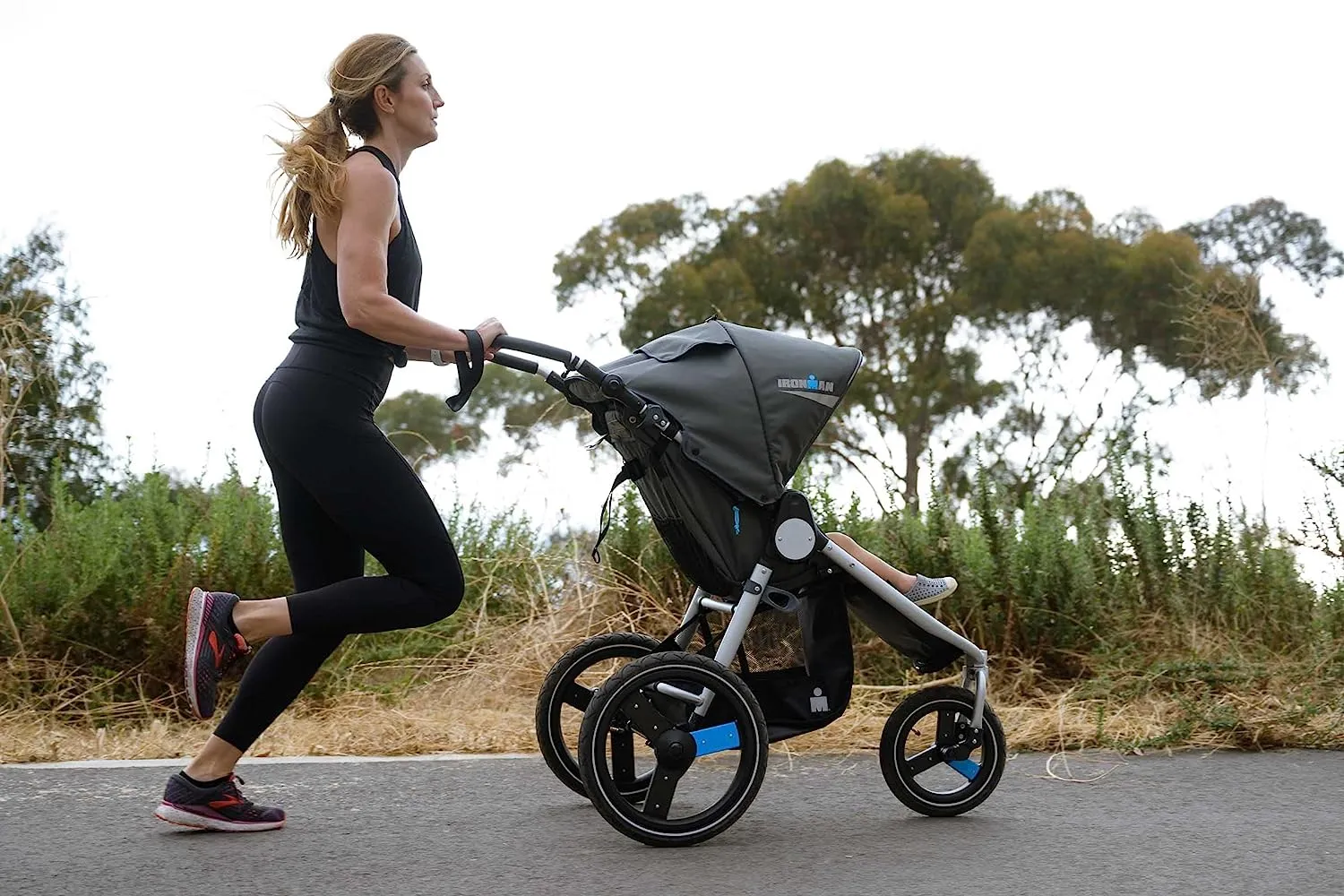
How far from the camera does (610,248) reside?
30.3 meters

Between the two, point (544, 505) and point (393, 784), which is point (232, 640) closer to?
point (393, 784)

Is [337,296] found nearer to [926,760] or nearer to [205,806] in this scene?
[205,806]

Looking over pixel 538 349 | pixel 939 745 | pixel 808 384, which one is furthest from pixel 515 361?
pixel 939 745

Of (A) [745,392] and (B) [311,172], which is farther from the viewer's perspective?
(A) [745,392]

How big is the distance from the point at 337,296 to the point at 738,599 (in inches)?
50.8

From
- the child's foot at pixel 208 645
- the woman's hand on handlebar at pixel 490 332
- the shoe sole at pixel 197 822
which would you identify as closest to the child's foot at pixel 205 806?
the shoe sole at pixel 197 822

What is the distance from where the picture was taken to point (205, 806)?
12.5 feet

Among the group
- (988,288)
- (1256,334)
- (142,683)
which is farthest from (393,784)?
(988,288)

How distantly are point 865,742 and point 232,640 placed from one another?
250 cm

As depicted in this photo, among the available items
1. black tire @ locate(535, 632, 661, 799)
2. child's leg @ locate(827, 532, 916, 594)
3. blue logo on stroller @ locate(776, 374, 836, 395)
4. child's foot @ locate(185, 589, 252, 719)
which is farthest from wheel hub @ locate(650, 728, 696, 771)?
child's foot @ locate(185, 589, 252, 719)

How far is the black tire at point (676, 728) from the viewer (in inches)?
143

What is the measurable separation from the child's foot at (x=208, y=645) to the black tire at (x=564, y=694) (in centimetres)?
96

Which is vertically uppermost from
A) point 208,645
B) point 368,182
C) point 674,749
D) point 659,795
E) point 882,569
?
point 368,182

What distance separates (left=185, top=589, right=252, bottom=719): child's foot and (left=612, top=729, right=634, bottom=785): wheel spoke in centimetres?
97
